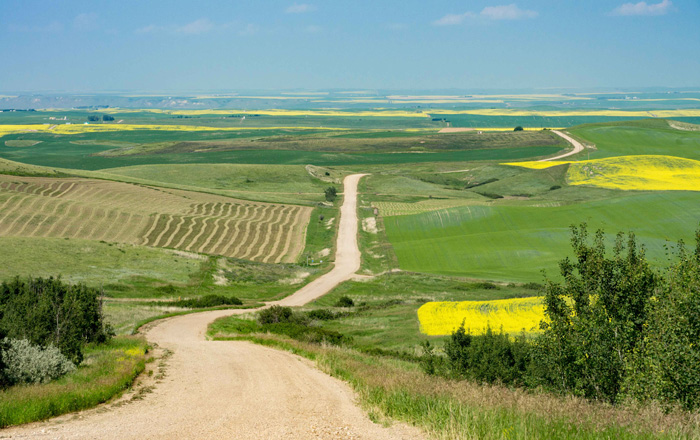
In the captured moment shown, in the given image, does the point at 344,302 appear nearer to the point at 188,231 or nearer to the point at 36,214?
the point at 188,231

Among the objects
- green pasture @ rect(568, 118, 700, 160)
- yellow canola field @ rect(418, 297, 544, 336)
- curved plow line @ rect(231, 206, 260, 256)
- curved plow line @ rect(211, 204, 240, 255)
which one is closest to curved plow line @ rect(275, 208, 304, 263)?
curved plow line @ rect(231, 206, 260, 256)

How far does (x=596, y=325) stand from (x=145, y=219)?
7719 centimetres

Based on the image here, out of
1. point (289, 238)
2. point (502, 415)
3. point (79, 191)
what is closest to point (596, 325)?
point (502, 415)

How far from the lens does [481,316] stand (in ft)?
134

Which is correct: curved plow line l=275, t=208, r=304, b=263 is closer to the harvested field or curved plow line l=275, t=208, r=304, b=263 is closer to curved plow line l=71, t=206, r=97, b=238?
the harvested field

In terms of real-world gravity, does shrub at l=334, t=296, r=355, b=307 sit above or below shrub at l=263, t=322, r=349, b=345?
below

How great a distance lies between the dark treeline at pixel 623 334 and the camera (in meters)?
15.1

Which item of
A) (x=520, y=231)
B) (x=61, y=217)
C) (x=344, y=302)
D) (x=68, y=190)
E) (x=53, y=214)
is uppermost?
(x=68, y=190)

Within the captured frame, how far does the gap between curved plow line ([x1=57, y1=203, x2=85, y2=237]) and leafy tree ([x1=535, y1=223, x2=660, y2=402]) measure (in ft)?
225

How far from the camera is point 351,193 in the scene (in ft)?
431

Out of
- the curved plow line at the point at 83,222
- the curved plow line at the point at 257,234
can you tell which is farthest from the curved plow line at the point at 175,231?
the curved plow line at the point at 83,222

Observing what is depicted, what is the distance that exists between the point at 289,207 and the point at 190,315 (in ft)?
215

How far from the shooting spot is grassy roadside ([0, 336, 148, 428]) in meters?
13.8

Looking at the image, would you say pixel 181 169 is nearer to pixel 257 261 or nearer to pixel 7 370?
pixel 257 261
